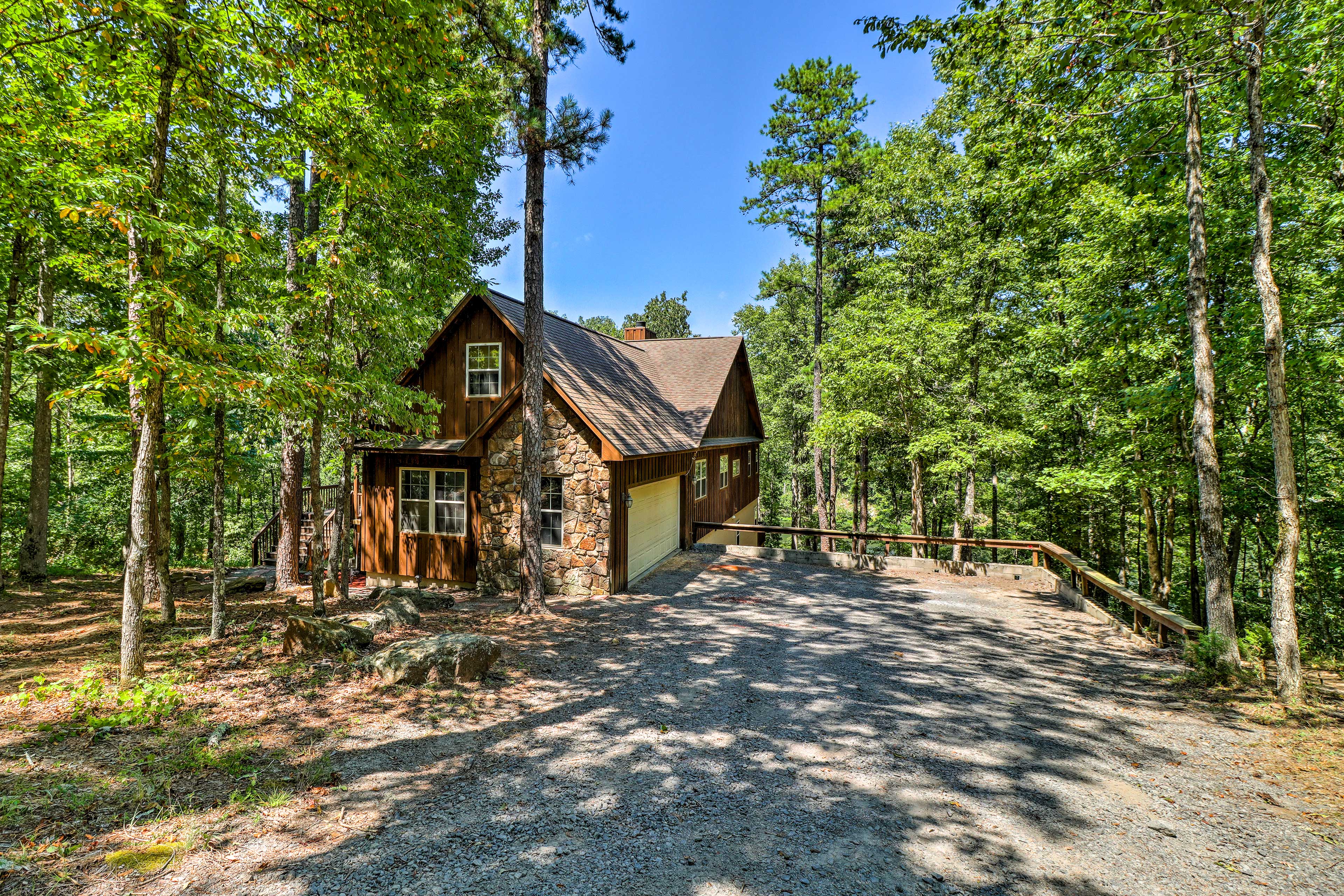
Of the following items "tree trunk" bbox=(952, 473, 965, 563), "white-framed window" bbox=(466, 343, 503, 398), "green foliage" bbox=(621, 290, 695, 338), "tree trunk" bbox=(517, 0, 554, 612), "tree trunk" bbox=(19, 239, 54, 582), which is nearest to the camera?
"tree trunk" bbox=(517, 0, 554, 612)

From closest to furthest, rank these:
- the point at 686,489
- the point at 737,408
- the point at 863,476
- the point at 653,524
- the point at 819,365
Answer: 1. the point at 653,524
2. the point at 686,489
3. the point at 863,476
4. the point at 819,365
5. the point at 737,408

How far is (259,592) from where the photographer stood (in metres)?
10.5

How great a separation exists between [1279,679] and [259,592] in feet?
52.3

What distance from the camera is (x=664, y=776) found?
14.2 ft

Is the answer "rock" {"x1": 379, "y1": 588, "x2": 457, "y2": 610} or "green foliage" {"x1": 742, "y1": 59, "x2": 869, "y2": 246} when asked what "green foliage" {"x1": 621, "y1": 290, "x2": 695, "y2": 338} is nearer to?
"green foliage" {"x1": 742, "y1": 59, "x2": 869, "y2": 246}

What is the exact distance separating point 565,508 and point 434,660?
4.62 meters

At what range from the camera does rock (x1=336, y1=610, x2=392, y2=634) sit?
7383 millimetres

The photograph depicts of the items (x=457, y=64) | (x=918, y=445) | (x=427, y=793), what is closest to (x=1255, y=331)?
(x=918, y=445)

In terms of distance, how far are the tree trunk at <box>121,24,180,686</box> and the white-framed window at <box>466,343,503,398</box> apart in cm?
626

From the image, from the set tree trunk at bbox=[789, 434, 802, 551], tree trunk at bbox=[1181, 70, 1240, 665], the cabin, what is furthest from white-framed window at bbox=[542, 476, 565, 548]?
tree trunk at bbox=[789, 434, 802, 551]

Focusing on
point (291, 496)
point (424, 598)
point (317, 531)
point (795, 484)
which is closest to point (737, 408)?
point (424, 598)

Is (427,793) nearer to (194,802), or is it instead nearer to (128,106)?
(194,802)

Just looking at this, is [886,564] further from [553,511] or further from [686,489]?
[553,511]

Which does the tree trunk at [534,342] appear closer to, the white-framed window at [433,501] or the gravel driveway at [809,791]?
the gravel driveway at [809,791]
